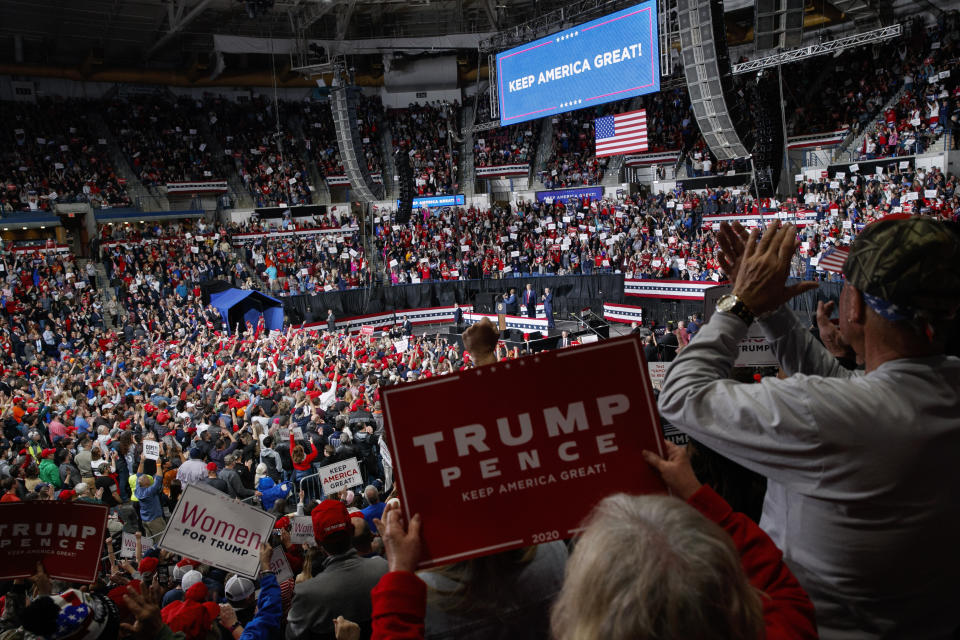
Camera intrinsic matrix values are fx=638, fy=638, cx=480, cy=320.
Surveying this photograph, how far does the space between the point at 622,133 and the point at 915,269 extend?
2308cm

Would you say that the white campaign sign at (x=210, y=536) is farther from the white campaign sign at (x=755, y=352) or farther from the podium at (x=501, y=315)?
the podium at (x=501, y=315)

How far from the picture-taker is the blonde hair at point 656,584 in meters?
0.90

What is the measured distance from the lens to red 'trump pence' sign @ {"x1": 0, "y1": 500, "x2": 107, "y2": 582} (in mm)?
3168

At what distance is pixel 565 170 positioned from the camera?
1156 inches

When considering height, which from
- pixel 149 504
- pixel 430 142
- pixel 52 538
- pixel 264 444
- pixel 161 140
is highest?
pixel 161 140

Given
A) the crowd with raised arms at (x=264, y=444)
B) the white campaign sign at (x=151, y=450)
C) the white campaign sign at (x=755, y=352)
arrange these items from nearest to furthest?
the crowd with raised arms at (x=264, y=444) → the white campaign sign at (x=755, y=352) → the white campaign sign at (x=151, y=450)

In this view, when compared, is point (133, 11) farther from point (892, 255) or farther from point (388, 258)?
point (892, 255)

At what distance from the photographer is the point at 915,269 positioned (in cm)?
138

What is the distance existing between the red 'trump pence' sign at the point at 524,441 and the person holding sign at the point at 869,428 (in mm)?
143

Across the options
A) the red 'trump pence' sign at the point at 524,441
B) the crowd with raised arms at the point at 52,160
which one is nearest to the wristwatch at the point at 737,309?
the red 'trump pence' sign at the point at 524,441

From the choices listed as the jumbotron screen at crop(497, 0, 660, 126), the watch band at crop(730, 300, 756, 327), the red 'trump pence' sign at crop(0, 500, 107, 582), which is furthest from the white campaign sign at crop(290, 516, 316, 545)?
the jumbotron screen at crop(497, 0, 660, 126)

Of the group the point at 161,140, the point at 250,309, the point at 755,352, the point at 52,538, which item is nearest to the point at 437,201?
the point at 250,309

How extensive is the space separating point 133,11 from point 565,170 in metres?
19.2

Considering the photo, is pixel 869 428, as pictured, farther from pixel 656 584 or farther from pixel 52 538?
pixel 52 538
